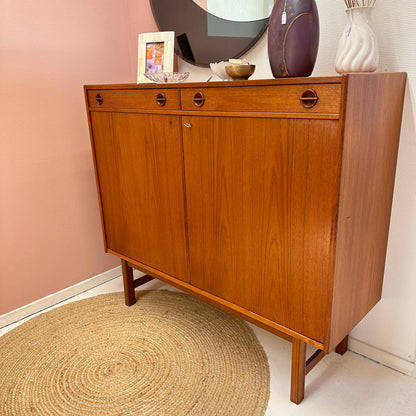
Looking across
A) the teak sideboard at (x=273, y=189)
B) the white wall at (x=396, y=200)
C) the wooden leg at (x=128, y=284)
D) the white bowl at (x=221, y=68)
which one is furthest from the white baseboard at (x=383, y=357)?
the white bowl at (x=221, y=68)

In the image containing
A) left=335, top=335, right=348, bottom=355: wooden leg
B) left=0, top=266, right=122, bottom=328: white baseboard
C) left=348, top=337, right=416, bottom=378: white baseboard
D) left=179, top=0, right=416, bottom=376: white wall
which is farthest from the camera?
left=0, top=266, right=122, bottom=328: white baseboard

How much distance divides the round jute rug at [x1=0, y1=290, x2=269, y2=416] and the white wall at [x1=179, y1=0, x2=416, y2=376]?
1.53ft

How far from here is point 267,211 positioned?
1198mm

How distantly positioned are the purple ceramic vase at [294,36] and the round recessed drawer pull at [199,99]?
0.25 m

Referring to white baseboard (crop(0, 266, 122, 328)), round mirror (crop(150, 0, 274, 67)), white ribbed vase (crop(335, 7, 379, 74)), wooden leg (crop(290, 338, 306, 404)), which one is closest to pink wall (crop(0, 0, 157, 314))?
white baseboard (crop(0, 266, 122, 328))

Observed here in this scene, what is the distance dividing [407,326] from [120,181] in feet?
4.17

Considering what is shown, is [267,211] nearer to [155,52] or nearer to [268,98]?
[268,98]

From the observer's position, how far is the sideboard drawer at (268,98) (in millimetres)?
977

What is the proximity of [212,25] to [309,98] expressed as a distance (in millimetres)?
932

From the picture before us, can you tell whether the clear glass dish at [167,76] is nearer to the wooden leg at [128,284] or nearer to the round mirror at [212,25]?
the round mirror at [212,25]

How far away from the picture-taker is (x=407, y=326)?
147 centimetres

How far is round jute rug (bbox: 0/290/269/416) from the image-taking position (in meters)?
1.40

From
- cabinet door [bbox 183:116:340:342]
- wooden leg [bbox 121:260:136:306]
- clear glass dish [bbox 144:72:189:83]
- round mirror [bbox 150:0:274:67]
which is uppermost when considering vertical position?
round mirror [bbox 150:0:274:67]

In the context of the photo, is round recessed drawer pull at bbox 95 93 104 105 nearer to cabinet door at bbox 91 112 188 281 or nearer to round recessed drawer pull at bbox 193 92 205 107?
cabinet door at bbox 91 112 188 281
